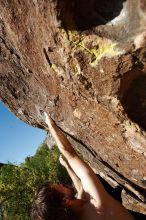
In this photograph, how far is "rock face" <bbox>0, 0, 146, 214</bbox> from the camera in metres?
4.55

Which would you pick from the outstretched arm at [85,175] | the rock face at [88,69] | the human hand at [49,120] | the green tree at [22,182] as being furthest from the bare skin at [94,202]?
the green tree at [22,182]

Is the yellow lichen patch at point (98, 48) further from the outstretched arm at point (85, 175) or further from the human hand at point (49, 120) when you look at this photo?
the human hand at point (49, 120)

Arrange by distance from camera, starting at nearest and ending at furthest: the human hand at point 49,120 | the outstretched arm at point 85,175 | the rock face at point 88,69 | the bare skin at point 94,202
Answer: the rock face at point 88,69 → the bare skin at point 94,202 → the outstretched arm at point 85,175 → the human hand at point 49,120

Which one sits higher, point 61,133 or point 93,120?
point 61,133

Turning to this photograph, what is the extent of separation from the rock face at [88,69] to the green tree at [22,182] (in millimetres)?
23491

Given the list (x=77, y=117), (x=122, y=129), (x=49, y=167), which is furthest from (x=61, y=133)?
(x=49, y=167)

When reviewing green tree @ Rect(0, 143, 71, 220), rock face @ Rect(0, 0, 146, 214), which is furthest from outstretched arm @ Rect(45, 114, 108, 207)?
green tree @ Rect(0, 143, 71, 220)

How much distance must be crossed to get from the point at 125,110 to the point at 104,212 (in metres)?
1.49

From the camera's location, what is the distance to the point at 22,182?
32.8 meters

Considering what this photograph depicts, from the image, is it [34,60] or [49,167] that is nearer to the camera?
[34,60]

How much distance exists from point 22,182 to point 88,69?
95.7 ft

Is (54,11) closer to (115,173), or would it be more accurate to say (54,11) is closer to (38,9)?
(38,9)

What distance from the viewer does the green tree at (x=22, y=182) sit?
3097 cm

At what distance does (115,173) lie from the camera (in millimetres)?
7730
